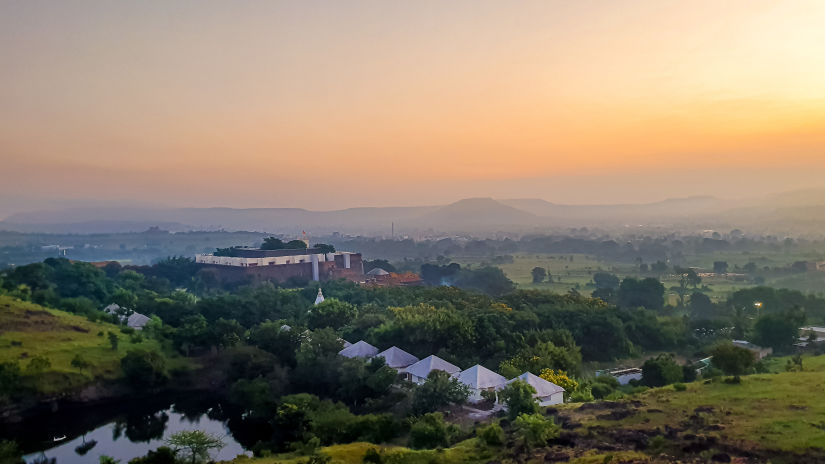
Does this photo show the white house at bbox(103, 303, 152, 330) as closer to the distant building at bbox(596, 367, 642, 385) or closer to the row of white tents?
the row of white tents

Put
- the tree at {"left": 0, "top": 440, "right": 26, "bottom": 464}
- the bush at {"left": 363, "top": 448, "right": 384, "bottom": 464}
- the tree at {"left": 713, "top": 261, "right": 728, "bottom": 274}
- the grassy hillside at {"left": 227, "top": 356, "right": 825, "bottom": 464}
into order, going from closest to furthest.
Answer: the grassy hillside at {"left": 227, "top": 356, "right": 825, "bottom": 464} → the bush at {"left": 363, "top": 448, "right": 384, "bottom": 464} → the tree at {"left": 0, "top": 440, "right": 26, "bottom": 464} → the tree at {"left": 713, "top": 261, "right": 728, "bottom": 274}

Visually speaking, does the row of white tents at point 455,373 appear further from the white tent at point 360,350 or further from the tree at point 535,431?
the tree at point 535,431

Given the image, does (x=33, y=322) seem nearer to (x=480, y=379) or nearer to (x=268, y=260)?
(x=480, y=379)

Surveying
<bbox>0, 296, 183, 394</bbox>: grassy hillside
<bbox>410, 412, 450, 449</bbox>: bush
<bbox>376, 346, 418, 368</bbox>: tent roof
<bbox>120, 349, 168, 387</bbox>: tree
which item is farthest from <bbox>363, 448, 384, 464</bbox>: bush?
<bbox>0, 296, 183, 394</bbox>: grassy hillside

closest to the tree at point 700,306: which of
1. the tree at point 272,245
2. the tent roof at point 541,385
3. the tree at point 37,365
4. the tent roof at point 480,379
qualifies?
the tent roof at point 480,379

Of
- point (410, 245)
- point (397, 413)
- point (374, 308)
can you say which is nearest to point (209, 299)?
point (374, 308)

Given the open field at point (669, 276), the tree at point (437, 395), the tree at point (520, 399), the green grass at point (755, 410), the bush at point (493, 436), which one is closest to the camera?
the green grass at point (755, 410)

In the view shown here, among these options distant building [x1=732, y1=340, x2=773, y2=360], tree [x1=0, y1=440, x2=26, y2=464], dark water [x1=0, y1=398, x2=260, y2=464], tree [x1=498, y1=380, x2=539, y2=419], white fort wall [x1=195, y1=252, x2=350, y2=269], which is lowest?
dark water [x1=0, y1=398, x2=260, y2=464]
